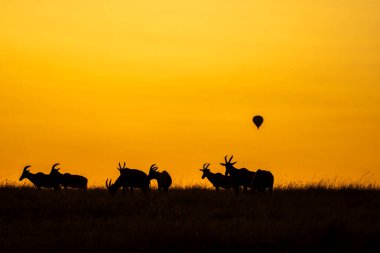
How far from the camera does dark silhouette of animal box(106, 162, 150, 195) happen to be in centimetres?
3164

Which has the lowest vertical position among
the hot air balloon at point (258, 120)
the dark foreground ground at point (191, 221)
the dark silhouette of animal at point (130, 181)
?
the dark foreground ground at point (191, 221)

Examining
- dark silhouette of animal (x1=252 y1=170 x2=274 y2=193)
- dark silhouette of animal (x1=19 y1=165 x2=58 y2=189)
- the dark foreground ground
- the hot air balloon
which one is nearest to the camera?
the dark foreground ground

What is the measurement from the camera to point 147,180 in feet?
105

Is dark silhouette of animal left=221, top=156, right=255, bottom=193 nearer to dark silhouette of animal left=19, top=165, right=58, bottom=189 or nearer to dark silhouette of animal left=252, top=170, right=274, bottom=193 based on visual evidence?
dark silhouette of animal left=252, top=170, right=274, bottom=193

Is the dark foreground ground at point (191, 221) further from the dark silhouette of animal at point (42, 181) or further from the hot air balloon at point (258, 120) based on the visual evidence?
the hot air balloon at point (258, 120)

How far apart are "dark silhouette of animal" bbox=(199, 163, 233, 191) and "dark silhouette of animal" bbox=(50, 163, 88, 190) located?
557cm

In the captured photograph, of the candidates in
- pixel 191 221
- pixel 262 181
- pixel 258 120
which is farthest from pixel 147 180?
pixel 258 120

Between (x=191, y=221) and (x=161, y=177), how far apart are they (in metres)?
10.5

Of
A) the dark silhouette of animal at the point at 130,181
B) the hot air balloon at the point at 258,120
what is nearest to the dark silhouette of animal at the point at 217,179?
the dark silhouette of animal at the point at 130,181

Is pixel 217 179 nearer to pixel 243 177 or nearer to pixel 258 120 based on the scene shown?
pixel 243 177

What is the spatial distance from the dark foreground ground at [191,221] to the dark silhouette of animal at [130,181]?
55 centimetres

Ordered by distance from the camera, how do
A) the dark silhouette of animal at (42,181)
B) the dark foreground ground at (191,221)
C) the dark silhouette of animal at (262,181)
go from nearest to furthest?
1. the dark foreground ground at (191,221)
2. the dark silhouette of animal at (262,181)
3. the dark silhouette of animal at (42,181)

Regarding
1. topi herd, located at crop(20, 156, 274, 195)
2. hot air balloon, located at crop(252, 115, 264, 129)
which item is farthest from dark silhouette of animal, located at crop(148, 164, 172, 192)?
hot air balloon, located at crop(252, 115, 264, 129)

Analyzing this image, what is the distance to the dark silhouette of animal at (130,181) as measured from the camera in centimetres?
3164
